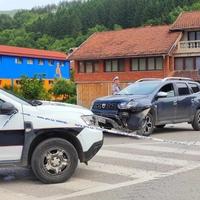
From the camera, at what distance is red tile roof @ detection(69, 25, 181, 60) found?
52.5 m

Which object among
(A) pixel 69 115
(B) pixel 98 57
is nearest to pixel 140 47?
(B) pixel 98 57

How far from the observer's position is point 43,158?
7957 millimetres

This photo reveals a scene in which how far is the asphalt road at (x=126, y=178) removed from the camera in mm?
7223

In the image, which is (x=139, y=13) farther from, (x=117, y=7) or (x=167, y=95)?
(x=167, y=95)

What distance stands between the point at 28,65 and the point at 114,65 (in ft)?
74.4

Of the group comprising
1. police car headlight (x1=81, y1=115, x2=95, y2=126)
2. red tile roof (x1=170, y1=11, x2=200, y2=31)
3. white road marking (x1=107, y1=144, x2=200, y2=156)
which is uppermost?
red tile roof (x1=170, y1=11, x2=200, y2=31)

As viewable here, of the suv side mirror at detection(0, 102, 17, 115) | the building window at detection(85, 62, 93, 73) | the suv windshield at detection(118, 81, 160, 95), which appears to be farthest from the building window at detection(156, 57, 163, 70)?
the suv side mirror at detection(0, 102, 17, 115)

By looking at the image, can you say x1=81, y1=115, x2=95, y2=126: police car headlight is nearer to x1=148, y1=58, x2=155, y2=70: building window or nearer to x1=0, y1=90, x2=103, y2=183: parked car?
x1=0, y1=90, x2=103, y2=183: parked car

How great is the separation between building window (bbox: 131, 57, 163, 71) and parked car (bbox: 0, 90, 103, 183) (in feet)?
147

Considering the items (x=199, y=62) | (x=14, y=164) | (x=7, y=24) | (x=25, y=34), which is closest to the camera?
(x=14, y=164)

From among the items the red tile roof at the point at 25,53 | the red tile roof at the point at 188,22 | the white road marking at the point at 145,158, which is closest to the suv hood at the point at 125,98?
the white road marking at the point at 145,158

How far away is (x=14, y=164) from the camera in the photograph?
7.93 metres

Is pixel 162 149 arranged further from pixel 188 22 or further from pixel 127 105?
pixel 188 22

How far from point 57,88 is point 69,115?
4926 centimetres
